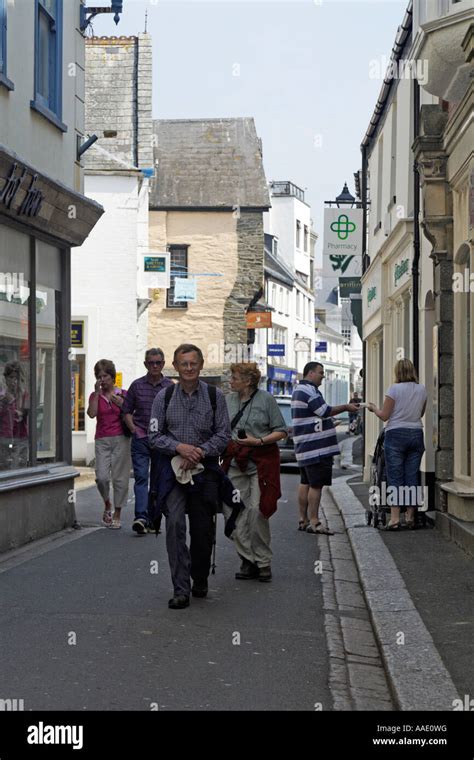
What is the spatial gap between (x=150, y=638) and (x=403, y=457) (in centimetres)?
588

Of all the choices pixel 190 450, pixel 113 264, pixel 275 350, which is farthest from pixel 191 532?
pixel 275 350

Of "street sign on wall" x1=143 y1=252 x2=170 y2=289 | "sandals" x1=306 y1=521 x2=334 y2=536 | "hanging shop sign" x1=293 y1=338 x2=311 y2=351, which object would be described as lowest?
"sandals" x1=306 y1=521 x2=334 y2=536

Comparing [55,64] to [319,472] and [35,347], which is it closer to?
[35,347]

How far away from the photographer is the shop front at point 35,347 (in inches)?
460

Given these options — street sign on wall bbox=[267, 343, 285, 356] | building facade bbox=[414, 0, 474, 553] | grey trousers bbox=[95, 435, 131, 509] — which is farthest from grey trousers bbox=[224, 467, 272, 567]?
street sign on wall bbox=[267, 343, 285, 356]

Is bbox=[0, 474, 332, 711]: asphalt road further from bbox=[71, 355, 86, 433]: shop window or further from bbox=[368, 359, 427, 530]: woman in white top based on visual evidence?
bbox=[71, 355, 86, 433]: shop window

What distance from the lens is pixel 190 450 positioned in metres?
8.35

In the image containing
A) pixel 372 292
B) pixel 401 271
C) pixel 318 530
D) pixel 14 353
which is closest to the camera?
pixel 14 353

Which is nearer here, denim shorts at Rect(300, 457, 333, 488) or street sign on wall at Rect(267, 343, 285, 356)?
denim shorts at Rect(300, 457, 333, 488)

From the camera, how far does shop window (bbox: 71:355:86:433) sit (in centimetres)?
2986

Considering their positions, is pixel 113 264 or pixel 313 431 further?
pixel 113 264

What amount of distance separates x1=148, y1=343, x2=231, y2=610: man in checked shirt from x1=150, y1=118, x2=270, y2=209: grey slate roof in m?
36.5

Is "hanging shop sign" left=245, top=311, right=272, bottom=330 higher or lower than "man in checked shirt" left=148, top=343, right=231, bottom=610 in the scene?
higher
